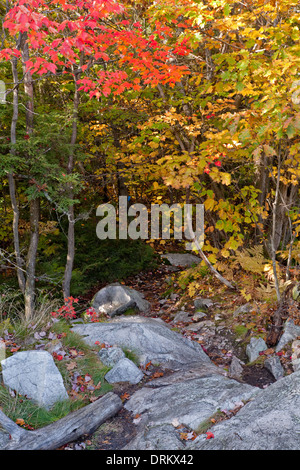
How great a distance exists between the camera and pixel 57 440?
2814 millimetres

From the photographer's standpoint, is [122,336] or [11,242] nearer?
[122,336]

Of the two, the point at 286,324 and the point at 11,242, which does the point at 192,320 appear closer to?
the point at 286,324

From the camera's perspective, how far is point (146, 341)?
4.50 metres

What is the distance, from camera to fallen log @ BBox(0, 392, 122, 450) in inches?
107

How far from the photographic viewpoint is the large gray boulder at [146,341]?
435 centimetres

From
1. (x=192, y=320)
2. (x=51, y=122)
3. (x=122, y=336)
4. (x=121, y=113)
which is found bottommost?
(x=192, y=320)

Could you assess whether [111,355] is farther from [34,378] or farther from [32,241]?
[32,241]

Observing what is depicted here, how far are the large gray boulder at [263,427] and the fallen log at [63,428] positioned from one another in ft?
2.76

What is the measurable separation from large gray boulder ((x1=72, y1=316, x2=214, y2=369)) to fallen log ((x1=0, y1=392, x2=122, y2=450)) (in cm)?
105

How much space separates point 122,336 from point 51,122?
146 inches

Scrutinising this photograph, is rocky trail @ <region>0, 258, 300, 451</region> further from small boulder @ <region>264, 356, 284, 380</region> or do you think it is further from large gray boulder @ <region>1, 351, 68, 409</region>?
large gray boulder @ <region>1, 351, 68, 409</region>

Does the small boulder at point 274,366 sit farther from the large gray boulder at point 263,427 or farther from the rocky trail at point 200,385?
the large gray boulder at point 263,427

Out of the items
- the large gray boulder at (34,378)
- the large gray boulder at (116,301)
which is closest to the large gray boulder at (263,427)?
the large gray boulder at (34,378)
